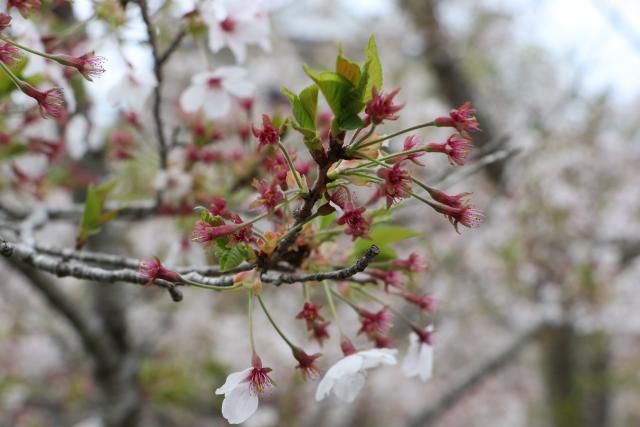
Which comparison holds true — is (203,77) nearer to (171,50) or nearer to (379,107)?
(171,50)

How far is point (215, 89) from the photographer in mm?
1392

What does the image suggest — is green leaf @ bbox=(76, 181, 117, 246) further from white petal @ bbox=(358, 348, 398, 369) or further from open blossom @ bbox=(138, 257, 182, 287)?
white petal @ bbox=(358, 348, 398, 369)

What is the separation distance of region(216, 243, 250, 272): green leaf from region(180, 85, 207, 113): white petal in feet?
2.05

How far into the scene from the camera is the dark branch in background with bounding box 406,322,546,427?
356 centimetres

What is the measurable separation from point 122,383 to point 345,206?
219 centimetres

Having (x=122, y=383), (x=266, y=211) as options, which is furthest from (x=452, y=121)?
(x=122, y=383)

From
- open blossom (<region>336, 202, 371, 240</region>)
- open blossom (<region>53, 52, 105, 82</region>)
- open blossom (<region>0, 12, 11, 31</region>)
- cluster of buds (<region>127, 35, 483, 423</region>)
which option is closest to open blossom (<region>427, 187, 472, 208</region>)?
cluster of buds (<region>127, 35, 483, 423</region>)

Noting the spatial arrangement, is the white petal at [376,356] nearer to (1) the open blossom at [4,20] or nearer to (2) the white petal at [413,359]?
(2) the white petal at [413,359]

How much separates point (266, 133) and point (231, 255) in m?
0.17

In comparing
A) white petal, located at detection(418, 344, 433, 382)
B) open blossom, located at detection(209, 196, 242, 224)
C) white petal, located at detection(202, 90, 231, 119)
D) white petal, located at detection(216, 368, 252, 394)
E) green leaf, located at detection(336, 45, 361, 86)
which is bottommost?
white petal, located at detection(216, 368, 252, 394)

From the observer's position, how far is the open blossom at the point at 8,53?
78 cm

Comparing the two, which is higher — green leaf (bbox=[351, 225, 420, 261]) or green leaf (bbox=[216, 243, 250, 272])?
green leaf (bbox=[351, 225, 420, 261])

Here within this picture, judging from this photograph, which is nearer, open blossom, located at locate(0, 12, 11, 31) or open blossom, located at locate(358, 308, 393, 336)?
open blossom, located at locate(0, 12, 11, 31)

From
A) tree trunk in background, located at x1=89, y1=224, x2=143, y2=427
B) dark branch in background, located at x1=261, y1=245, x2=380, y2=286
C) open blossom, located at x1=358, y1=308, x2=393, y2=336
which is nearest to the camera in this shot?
dark branch in background, located at x1=261, y1=245, x2=380, y2=286
